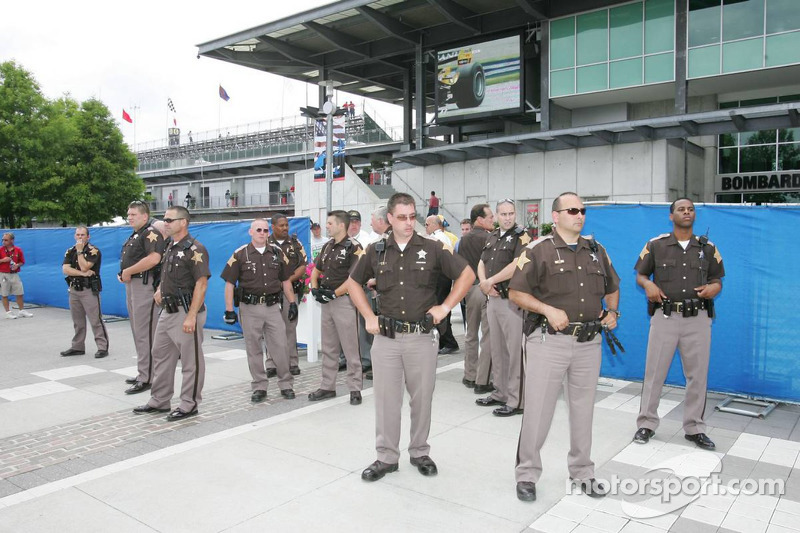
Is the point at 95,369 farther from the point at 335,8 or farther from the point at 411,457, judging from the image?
the point at 335,8

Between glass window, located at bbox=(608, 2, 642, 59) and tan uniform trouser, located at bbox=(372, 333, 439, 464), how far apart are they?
23946 mm

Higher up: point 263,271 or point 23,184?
point 23,184

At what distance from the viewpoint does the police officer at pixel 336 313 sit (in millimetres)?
6977

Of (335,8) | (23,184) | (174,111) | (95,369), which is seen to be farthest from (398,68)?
(174,111)

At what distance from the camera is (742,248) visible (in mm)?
6852

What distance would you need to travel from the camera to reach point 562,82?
86.7 feet

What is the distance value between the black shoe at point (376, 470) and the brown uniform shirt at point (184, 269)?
292 centimetres

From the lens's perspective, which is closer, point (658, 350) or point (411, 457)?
point (411, 457)

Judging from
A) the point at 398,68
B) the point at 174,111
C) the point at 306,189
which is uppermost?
the point at 174,111

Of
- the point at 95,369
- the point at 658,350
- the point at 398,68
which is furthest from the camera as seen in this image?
the point at 398,68

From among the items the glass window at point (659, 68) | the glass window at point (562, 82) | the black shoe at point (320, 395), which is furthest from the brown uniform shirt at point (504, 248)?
the glass window at point (562, 82)

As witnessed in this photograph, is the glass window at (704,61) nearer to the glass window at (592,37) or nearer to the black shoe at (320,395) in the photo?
the glass window at (592,37)

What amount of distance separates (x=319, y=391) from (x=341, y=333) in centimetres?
73

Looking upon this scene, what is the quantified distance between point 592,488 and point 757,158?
26.8 meters
